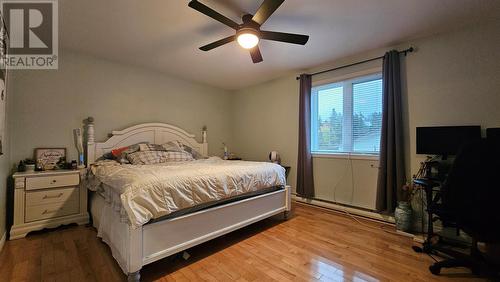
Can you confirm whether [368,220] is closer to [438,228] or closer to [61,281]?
[438,228]

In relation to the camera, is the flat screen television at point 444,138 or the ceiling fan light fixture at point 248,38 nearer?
the ceiling fan light fixture at point 248,38

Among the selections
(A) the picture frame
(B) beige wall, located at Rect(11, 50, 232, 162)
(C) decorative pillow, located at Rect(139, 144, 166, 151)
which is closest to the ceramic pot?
(C) decorative pillow, located at Rect(139, 144, 166, 151)

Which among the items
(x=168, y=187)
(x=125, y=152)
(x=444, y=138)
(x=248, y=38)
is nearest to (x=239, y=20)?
(x=248, y=38)

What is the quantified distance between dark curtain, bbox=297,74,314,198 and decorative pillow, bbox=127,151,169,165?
2.26m

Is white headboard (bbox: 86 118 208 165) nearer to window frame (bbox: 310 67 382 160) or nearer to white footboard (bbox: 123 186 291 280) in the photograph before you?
white footboard (bbox: 123 186 291 280)

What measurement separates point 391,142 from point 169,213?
2759mm

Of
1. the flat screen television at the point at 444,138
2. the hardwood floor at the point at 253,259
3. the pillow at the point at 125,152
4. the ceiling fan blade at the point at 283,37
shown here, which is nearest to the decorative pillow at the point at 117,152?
the pillow at the point at 125,152

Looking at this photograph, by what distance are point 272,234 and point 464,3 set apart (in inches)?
120

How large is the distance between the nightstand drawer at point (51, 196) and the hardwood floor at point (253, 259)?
0.36 m

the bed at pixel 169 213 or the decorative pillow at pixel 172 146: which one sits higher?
the decorative pillow at pixel 172 146

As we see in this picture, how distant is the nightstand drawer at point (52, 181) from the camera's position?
2500mm

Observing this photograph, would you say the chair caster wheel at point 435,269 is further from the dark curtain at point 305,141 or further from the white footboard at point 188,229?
the dark curtain at point 305,141

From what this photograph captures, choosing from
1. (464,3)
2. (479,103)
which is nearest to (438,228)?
(479,103)

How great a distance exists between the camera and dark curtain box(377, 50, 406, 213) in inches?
109
